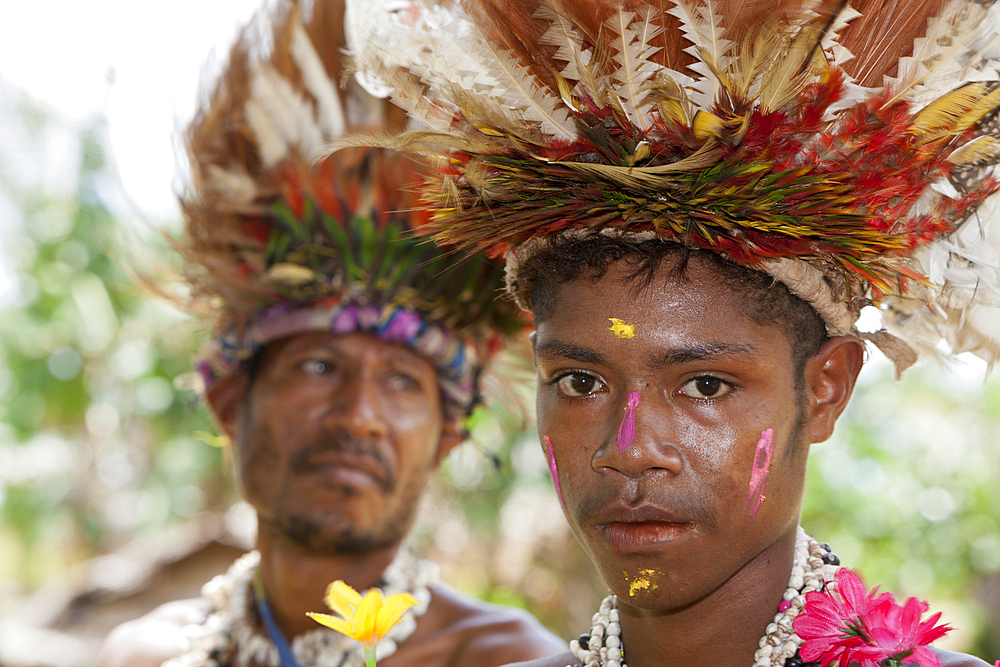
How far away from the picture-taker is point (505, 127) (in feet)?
6.22

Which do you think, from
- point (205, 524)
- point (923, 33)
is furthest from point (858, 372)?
point (205, 524)

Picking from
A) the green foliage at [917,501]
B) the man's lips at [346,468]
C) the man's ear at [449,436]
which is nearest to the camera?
the man's lips at [346,468]

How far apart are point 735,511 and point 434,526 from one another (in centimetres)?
753

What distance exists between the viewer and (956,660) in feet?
5.83

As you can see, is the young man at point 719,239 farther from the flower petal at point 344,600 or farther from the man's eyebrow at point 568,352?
the flower petal at point 344,600

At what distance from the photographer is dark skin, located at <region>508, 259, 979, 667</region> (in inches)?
69.8

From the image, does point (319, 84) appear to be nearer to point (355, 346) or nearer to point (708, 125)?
point (355, 346)

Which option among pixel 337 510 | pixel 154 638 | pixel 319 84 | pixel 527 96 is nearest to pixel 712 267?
pixel 527 96

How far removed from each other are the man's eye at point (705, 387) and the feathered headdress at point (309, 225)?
1594mm

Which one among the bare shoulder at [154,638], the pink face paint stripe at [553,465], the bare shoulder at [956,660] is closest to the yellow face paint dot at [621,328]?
the pink face paint stripe at [553,465]

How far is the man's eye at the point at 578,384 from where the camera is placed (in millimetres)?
1923

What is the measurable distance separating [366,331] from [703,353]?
69.1 inches

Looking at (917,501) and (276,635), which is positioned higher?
(276,635)

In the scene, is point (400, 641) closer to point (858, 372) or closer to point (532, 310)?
point (532, 310)
